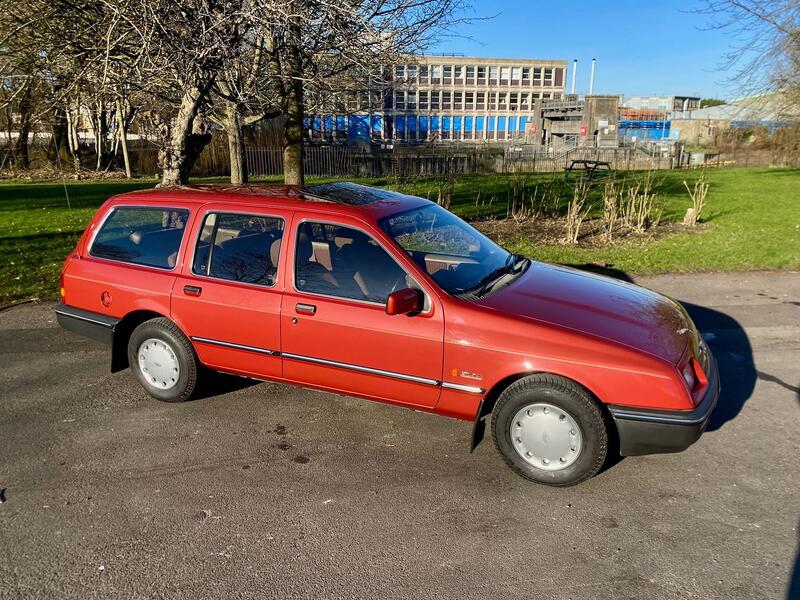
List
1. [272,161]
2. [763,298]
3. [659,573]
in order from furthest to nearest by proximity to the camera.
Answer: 1. [272,161]
2. [763,298]
3. [659,573]

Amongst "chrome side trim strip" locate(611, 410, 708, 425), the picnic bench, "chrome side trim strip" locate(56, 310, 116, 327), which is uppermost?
the picnic bench

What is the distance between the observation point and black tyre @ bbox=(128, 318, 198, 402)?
4355mm

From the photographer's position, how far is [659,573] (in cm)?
273

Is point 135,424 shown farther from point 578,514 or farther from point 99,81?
point 99,81

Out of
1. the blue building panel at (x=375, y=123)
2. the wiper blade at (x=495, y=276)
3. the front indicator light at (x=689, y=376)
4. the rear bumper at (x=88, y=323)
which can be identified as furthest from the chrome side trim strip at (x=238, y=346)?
the blue building panel at (x=375, y=123)

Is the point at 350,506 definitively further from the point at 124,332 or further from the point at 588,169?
the point at 588,169

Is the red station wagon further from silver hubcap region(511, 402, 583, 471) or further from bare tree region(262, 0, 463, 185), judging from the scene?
bare tree region(262, 0, 463, 185)

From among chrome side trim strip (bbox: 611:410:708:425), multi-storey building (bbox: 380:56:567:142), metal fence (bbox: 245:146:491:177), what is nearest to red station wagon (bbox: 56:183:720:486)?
chrome side trim strip (bbox: 611:410:708:425)

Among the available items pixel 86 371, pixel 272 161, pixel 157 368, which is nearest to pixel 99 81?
pixel 86 371

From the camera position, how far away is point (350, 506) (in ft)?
10.6

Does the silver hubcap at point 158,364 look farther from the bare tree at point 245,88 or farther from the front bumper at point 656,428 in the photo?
the bare tree at point 245,88

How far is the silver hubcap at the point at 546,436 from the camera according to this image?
3311mm

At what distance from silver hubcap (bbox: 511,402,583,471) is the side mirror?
0.91 m

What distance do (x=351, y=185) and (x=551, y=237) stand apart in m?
7.04
